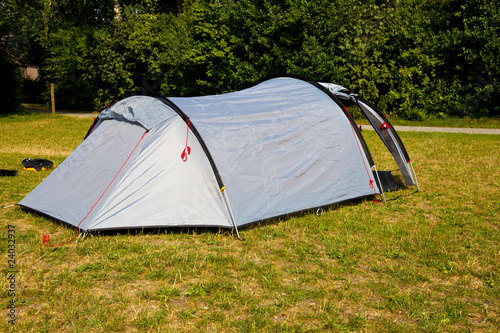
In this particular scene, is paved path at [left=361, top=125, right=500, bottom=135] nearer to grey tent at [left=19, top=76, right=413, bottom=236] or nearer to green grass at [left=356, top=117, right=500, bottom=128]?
green grass at [left=356, top=117, right=500, bottom=128]

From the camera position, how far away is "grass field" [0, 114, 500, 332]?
385 cm

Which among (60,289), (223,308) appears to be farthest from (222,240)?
(60,289)

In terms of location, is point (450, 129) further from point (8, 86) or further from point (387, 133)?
point (8, 86)

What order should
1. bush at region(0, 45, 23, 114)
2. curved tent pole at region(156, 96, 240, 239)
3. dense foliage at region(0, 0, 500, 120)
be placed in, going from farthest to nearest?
bush at region(0, 45, 23, 114), dense foliage at region(0, 0, 500, 120), curved tent pole at region(156, 96, 240, 239)

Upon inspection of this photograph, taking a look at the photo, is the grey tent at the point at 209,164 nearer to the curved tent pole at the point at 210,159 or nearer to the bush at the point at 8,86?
the curved tent pole at the point at 210,159

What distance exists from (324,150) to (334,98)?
40.7 inches

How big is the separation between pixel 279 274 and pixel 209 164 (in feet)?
6.00

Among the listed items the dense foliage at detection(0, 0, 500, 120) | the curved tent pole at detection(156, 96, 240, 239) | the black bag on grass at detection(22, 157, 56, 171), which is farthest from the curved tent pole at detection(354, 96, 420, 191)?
the dense foliage at detection(0, 0, 500, 120)

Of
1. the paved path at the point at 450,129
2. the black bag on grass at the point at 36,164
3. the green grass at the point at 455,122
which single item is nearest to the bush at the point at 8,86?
the black bag on grass at the point at 36,164

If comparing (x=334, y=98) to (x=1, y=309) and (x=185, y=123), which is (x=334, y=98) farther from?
(x=1, y=309)

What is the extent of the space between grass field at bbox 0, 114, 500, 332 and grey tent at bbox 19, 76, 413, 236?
25 centimetres

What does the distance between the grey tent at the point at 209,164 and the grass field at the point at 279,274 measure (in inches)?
9.7

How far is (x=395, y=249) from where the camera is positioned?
5391 millimetres

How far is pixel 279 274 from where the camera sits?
4703mm
